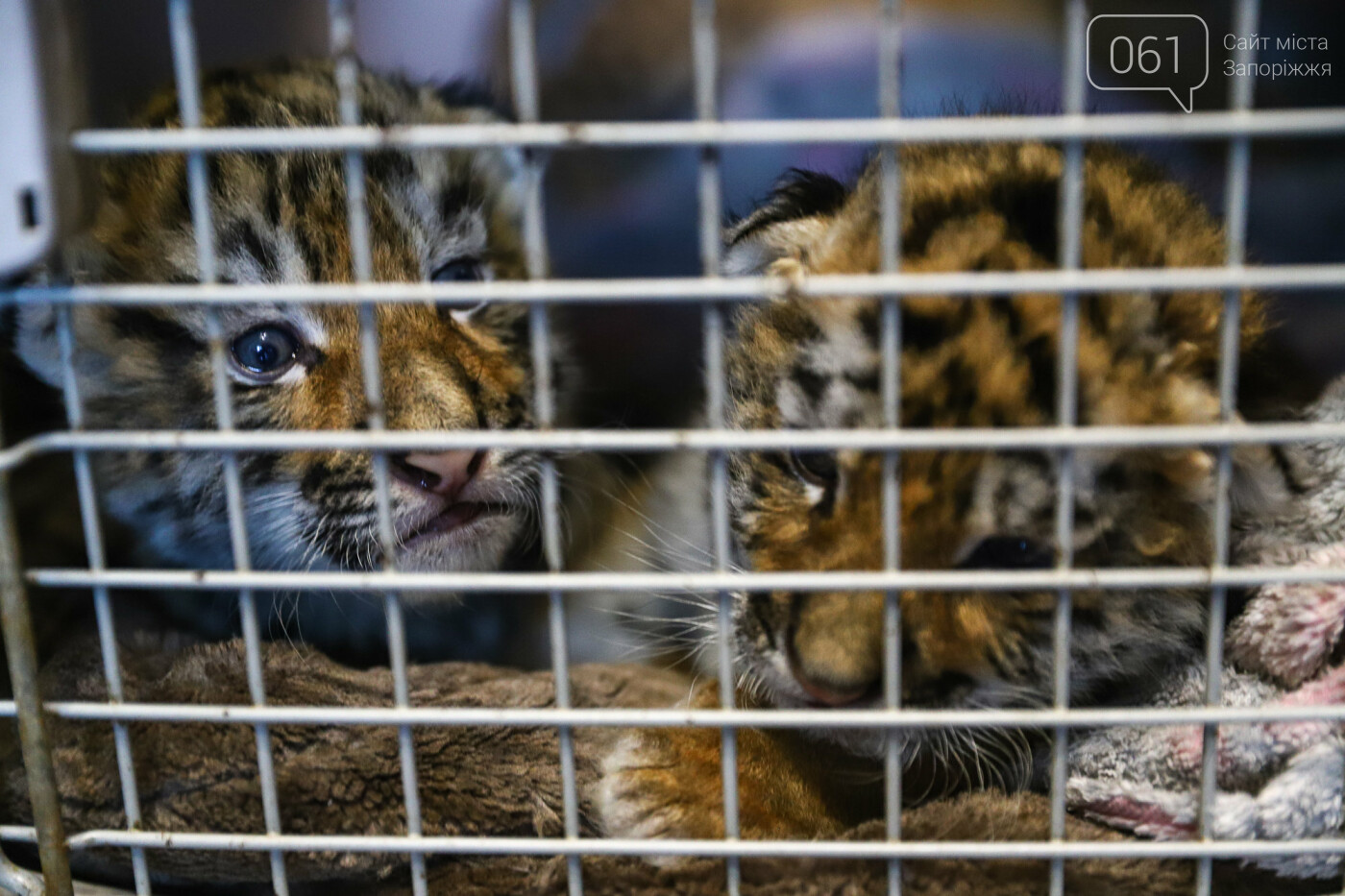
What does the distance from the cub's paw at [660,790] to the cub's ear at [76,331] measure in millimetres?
840

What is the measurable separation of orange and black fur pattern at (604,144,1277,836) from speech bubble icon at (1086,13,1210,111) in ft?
2.67

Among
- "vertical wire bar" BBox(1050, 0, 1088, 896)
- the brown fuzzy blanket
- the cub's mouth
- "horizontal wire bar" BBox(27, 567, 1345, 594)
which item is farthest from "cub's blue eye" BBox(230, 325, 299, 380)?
"vertical wire bar" BBox(1050, 0, 1088, 896)

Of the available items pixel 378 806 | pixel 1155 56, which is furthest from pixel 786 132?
pixel 1155 56

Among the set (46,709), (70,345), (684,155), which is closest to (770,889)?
(46,709)

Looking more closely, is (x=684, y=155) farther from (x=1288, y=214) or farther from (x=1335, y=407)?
(x=1335, y=407)

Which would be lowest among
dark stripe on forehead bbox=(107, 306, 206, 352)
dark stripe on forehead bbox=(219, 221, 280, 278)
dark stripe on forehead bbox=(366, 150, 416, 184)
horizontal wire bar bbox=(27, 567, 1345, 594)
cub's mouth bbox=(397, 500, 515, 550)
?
cub's mouth bbox=(397, 500, 515, 550)

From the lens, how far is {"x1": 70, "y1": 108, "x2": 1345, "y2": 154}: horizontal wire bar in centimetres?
71

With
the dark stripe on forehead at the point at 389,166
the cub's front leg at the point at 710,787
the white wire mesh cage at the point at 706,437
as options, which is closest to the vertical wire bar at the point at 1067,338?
the white wire mesh cage at the point at 706,437

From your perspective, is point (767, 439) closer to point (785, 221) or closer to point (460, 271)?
point (785, 221)

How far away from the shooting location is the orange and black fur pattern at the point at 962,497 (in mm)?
1045

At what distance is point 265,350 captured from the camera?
1.52 meters

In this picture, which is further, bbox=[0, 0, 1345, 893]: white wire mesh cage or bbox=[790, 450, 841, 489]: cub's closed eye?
bbox=[790, 450, 841, 489]: cub's closed eye

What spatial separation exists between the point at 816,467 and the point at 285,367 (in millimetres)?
785

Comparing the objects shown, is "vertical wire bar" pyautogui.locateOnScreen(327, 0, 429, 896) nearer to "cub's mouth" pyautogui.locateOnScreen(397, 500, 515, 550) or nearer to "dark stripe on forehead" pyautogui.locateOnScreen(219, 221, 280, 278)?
"cub's mouth" pyautogui.locateOnScreen(397, 500, 515, 550)
